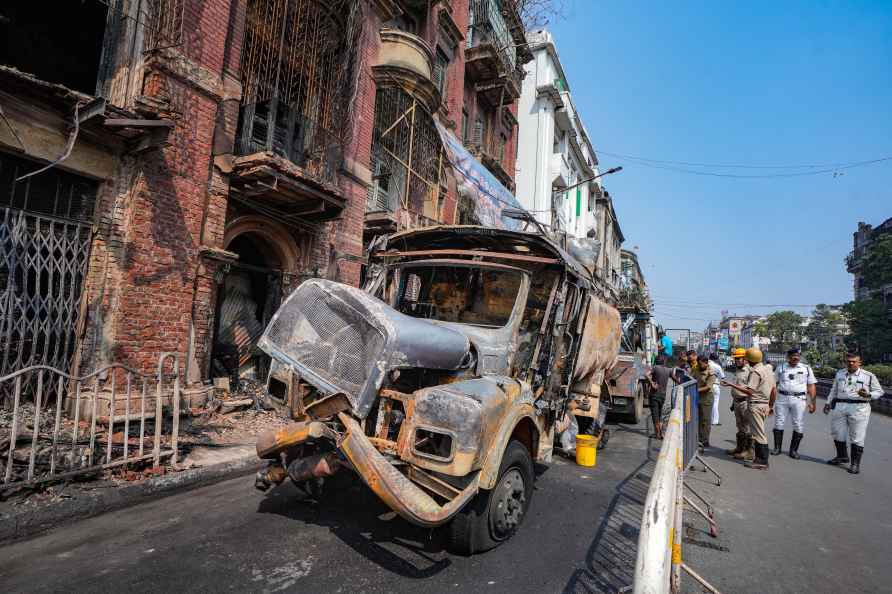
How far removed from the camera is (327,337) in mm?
3367

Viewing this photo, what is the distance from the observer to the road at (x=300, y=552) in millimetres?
2916

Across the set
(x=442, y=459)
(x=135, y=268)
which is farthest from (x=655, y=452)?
(x=135, y=268)

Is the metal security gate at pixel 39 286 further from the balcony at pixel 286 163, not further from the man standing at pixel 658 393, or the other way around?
the man standing at pixel 658 393

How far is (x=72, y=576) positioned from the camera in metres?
2.92

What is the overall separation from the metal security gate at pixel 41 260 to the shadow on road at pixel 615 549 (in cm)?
683

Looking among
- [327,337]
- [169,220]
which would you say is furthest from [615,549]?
[169,220]

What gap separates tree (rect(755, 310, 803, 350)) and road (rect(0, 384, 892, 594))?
64.1 meters

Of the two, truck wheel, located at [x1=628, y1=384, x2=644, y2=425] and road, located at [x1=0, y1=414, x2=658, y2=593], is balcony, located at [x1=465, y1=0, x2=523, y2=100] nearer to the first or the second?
truck wheel, located at [x1=628, y1=384, x2=644, y2=425]

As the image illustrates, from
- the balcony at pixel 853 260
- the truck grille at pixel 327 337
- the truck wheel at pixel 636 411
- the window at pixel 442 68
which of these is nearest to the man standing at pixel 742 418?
the truck wheel at pixel 636 411

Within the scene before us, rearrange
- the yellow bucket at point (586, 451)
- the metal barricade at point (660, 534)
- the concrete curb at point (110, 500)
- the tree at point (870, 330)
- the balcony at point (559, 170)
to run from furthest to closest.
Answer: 1. the tree at point (870, 330)
2. the balcony at point (559, 170)
3. the yellow bucket at point (586, 451)
4. the concrete curb at point (110, 500)
5. the metal barricade at point (660, 534)

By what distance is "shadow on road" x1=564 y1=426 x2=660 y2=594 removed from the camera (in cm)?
310

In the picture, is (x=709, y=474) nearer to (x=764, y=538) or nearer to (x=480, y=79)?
(x=764, y=538)

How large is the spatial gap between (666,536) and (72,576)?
3597mm

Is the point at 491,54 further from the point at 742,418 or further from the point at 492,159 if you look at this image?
the point at 742,418
